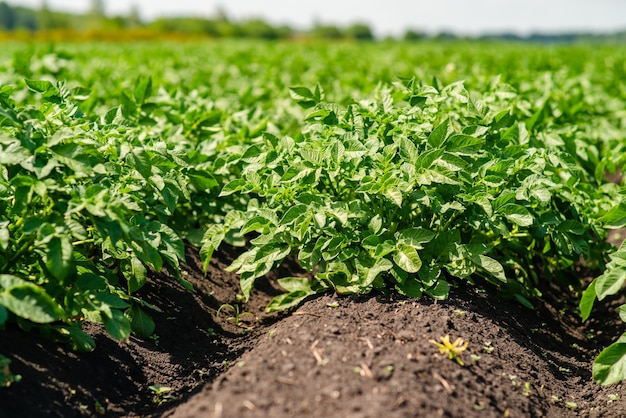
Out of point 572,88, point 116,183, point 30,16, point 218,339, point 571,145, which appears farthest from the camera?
point 30,16

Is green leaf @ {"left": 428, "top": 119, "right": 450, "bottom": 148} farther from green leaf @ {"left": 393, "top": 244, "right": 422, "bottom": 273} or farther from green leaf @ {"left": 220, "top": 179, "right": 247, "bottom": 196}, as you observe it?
green leaf @ {"left": 220, "top": 179, "right": 247, "bottom": 196}

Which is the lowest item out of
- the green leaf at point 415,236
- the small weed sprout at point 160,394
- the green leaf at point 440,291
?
the small weed sprout at point 160,394

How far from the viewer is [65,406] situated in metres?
2.22

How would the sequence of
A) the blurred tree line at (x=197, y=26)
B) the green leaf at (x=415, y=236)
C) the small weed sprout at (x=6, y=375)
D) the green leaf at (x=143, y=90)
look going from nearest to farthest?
1. the small weed sprout at (x=6, y=375)
2. the green leaf at (x=415, y=236)
3. the green leaf at (x=143, y=90)
4. the blurred tree line at (x=197, y=26)

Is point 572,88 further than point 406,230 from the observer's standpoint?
Yes

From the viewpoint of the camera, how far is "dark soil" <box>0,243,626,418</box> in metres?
2.09

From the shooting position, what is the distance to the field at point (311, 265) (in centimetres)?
220

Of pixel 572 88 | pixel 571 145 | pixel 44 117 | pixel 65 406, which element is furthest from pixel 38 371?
pixel 572 88

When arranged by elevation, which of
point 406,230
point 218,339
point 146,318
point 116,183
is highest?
point 116,183

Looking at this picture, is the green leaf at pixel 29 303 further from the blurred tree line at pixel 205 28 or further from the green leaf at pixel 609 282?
the blurred tree line at pixel 205 28

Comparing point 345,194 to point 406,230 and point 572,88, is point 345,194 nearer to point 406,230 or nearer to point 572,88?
point 406,230

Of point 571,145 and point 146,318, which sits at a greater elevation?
point 571,145

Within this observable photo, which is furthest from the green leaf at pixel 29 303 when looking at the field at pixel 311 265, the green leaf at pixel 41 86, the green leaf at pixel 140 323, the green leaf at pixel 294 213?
the green leaf at pixel 41 86

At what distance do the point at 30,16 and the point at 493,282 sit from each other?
126352 mm
